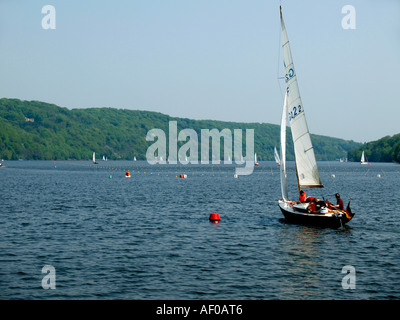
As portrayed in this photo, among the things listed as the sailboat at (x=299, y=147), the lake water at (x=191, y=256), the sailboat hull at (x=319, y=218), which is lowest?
the lake water at (x=191, y=256)

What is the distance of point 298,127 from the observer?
5147 cm

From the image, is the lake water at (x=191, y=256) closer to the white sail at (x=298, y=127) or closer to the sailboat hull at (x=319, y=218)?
the sailboat hull at (x=319, y=218)

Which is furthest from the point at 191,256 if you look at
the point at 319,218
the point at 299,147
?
the point at 299,147

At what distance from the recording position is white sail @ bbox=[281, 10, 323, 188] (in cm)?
5134

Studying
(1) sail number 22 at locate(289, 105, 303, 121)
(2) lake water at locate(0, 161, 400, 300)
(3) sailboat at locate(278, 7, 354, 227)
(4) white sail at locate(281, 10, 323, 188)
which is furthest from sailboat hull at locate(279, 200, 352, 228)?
(1) sail number 22 at locate(289, 105, 303, 121)

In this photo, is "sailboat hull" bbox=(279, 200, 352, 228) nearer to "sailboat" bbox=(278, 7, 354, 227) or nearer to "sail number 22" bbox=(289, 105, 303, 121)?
"sailboat" bbox=(278, 7, 354, 227)

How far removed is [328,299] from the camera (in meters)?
27.0

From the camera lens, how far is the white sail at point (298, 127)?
51.3m

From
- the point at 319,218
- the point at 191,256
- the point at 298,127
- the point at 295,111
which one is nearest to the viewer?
the point at 191,256

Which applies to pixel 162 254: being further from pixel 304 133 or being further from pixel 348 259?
pixel 304 133

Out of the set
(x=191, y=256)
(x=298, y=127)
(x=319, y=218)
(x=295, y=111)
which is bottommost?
(x=191, y=256)

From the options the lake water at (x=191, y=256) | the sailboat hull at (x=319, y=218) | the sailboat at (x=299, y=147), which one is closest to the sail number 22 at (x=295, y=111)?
the sailboat at (x=299, y=147)

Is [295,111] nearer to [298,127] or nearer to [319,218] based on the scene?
[298,127]

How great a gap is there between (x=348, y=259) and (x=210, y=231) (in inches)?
612
